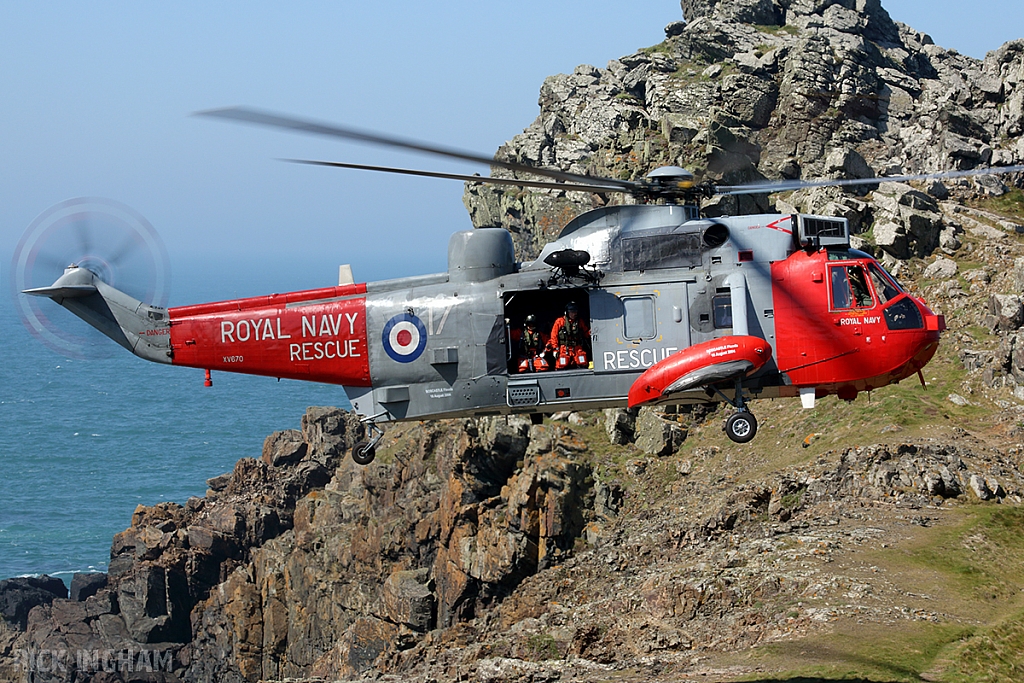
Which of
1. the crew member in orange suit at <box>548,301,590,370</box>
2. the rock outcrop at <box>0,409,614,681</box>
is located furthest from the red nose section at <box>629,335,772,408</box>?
the rock outcrop at <box>0,409,614,681</box>

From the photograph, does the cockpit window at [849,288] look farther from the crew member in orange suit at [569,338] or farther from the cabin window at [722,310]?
the crew member in orange suit at [569,338]

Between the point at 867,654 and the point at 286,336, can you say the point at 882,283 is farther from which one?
the point at 286,336

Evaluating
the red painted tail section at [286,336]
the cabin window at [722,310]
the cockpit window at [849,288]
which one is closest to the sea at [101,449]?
the red painted tail section at [286,336]

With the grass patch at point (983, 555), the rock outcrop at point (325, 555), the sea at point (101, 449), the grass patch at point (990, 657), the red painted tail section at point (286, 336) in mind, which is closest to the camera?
the grass patch at point (990, 657)

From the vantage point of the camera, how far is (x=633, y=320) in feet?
66.7

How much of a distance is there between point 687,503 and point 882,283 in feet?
57.9

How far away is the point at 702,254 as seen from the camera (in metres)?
20.4

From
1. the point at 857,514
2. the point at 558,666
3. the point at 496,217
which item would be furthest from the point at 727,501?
the point at 496,217

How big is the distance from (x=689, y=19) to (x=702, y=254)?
57610mm

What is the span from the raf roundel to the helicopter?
30 mm

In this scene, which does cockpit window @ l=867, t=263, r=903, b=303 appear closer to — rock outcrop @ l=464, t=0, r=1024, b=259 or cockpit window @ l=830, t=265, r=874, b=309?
cockpit window @ l=830, t=265, r=874, b=309

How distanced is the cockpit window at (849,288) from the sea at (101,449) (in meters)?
74.6

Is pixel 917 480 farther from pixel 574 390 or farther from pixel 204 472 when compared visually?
pixel 204 472

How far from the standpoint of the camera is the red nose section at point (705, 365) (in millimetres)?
19125
